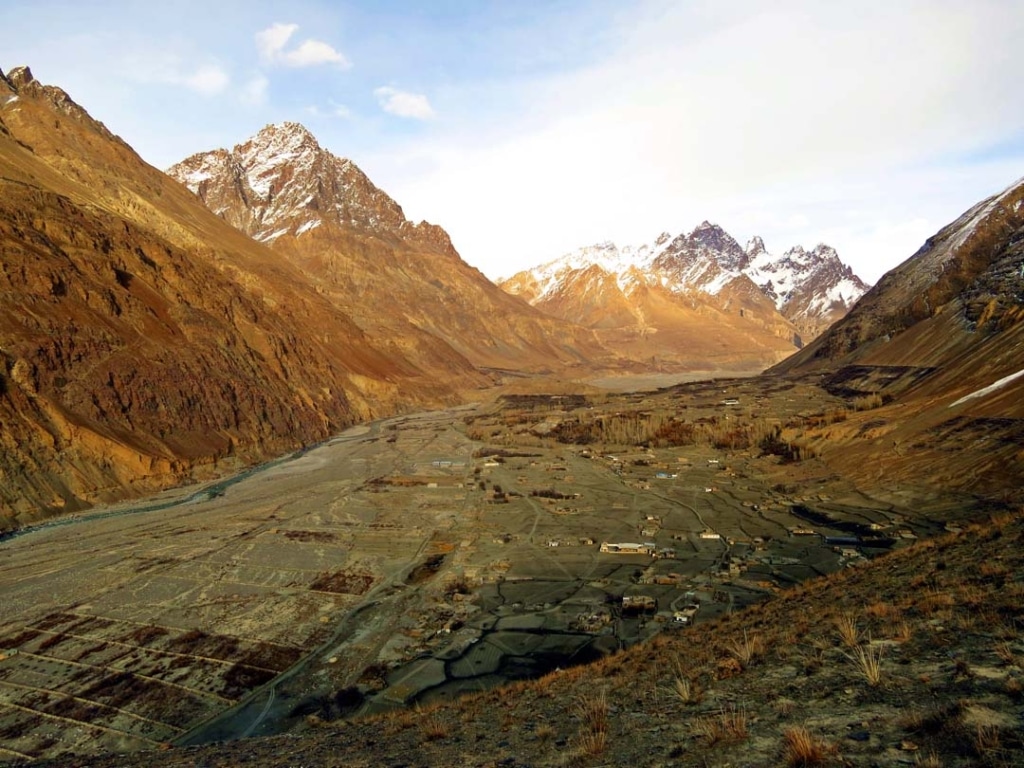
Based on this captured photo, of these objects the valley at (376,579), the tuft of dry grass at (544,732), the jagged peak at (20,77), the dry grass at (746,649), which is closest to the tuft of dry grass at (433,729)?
the tuft of dry grass at (544,732)

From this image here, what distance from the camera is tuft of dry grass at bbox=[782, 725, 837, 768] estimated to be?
7707 mm

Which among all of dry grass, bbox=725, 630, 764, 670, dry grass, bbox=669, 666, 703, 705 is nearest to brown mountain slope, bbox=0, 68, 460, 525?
dry grass, bbox=669, 666, 703, 705

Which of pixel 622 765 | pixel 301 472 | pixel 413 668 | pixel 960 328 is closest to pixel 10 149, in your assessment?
pixel 301 472

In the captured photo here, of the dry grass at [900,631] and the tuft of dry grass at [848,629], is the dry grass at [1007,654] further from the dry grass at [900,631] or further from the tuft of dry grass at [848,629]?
the tuft of dry grass at [848,629]

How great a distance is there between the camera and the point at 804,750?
25.4ft

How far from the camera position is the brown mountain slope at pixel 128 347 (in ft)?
168

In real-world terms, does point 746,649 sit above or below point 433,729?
above

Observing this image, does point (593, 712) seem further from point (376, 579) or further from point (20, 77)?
point (20, 77)

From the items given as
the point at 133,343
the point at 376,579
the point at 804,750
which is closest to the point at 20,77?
the point at 133,343

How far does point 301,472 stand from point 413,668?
44.8m

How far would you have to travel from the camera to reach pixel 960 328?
2955 inches

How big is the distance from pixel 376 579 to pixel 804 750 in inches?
1122

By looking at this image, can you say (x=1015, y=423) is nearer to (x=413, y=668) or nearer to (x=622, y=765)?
(x=413, y=668)

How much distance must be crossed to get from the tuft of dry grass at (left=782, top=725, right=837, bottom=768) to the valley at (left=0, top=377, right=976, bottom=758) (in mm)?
15182
